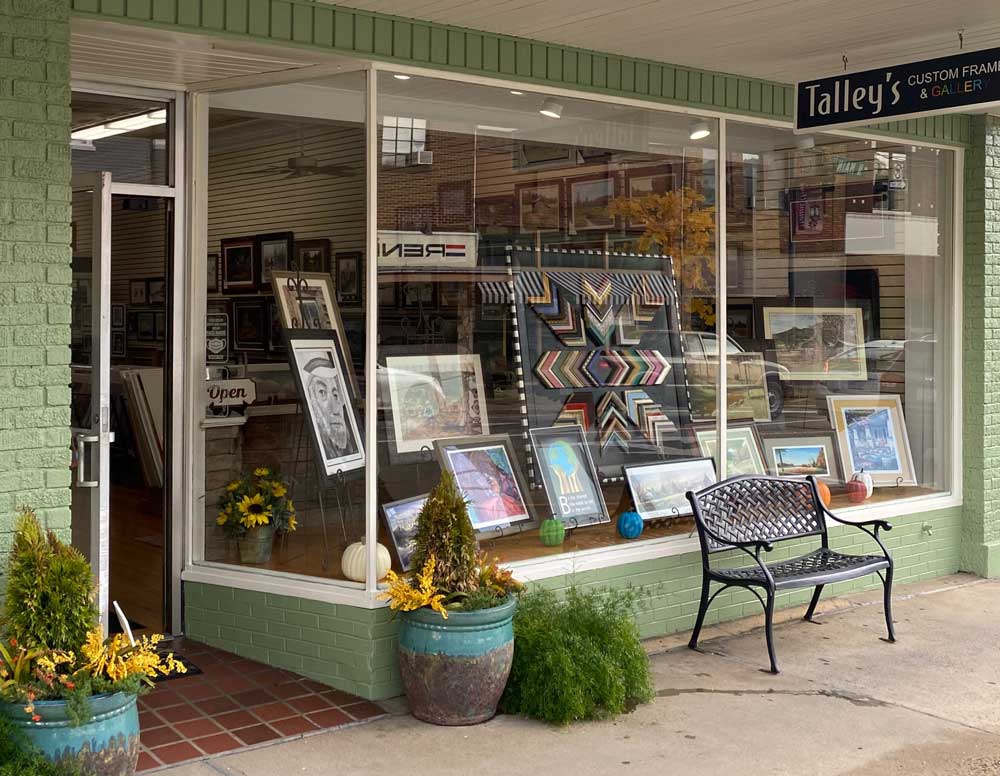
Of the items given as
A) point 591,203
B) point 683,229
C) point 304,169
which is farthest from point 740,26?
point 304,169

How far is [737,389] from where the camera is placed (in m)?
7.38

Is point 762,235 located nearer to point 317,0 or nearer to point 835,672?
point 835,672

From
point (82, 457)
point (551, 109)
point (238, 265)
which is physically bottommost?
point (82, 457)

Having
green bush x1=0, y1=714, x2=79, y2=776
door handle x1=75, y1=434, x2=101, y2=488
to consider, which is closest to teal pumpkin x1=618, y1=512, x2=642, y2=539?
door handle x1=75, y1=434, x2=101, y2=488

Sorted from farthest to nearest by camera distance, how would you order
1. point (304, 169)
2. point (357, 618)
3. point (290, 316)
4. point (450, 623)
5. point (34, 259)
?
point (290, 316)
point (304, 169)
point (357, 618)
point (450, 623)
point (34, 259)

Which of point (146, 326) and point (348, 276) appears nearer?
point (348, 276)

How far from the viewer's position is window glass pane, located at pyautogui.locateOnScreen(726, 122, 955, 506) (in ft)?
24.3

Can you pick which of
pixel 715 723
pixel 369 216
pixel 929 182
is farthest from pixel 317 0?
pixel 929 182

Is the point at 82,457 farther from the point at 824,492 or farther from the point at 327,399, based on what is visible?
the point at 824,492

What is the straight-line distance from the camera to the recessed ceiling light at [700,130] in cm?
698

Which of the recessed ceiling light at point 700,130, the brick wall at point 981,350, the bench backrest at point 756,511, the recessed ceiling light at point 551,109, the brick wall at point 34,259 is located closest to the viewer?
the brick wall at point 34,259

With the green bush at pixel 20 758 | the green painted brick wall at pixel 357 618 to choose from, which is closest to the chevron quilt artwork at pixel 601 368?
the green painted brick wall at pixel 357 618

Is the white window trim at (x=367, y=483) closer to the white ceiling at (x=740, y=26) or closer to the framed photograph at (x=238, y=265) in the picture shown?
the framed photograph at (x=238, y=265)

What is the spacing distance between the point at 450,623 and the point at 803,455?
11.6 ft
